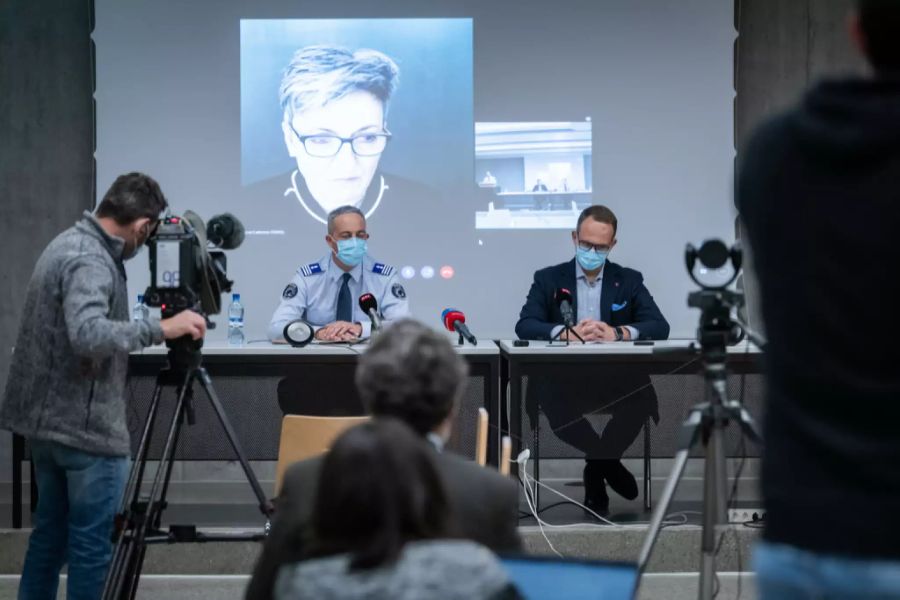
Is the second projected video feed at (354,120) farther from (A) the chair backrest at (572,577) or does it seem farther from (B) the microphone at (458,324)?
(A) the chair backrest at (572,577)

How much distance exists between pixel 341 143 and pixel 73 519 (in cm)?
343

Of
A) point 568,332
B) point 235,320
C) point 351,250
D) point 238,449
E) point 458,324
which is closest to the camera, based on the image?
point 238,449

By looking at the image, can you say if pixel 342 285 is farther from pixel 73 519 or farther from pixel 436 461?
pixel 436 461

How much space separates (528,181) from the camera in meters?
5.97

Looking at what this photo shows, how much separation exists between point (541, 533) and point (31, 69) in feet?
A: 12.8

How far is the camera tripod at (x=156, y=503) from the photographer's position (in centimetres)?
280

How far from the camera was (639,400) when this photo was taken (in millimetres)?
4348

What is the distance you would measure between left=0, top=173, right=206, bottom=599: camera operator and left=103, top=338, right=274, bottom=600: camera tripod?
0.24 ft

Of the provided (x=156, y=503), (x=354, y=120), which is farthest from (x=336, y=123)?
(x=156, y=503)

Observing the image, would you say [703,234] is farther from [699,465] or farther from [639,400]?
[639,400]

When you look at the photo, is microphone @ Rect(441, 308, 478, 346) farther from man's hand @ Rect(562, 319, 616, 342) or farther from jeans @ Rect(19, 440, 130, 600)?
jeans @ Rect(19, 440, 130, 600)

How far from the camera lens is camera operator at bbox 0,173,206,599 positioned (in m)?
2.85

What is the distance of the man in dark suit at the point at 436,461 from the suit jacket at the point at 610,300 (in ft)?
10.9

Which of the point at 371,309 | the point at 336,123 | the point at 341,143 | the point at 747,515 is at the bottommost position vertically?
the point at 747,515
